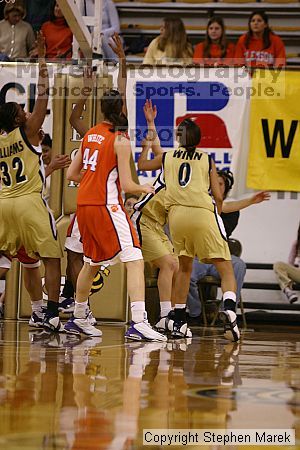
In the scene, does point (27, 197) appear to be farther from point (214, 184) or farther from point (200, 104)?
point (200, 104)

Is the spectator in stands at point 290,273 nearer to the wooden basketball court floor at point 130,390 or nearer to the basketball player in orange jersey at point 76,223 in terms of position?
the basketball player in orange jersey at point 76,223

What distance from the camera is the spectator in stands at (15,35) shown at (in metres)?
12.0

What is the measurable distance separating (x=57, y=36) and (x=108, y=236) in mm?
6260

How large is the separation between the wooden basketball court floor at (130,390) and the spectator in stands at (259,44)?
6095 mm

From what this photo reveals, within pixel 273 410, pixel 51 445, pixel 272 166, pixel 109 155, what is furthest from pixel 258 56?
pixel 51 445

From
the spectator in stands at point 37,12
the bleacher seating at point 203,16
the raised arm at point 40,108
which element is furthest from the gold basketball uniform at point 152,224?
the bleacher seating at point 203,16

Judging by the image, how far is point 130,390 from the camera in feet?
11.8

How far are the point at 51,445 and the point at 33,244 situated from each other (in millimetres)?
4735

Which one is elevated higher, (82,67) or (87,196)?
(82,67)

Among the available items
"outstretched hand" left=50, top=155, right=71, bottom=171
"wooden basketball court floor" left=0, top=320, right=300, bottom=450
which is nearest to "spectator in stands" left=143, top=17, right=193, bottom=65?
"outstretched hand" left=50, top=155, right=71, bottom=171

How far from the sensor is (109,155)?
6582 mm

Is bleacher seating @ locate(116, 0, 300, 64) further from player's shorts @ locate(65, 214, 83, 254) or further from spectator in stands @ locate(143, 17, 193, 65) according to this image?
player's shorts @ locate(65, 214, 83, 254)

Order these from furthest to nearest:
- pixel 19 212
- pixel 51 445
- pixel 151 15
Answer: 1. pixel 151 15
2. pixel 19 212
3. pixel 51 445

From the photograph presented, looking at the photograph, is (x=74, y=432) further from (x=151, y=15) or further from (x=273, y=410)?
(x=151, y=15)
